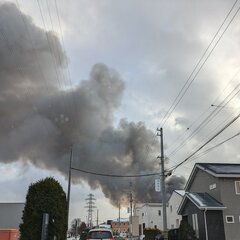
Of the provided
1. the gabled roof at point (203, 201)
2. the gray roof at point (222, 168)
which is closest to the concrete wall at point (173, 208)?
the gray roof at point (222, 168)

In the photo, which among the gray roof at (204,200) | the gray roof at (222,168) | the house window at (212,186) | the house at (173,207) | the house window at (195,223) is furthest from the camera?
the house at (173,207)

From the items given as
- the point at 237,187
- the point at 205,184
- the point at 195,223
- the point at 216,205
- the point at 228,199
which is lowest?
the point at 195,223

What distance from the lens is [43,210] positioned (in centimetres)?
1596

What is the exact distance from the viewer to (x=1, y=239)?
2550cm

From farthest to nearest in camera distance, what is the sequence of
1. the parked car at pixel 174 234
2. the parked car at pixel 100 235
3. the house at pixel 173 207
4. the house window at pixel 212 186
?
the house at pixel 173 207
the parked car at pixel 174 234
the house window at pixel 212 186
the parked car at pixel 100 235

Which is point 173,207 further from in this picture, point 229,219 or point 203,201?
point 229,219

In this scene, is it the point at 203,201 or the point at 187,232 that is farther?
the point at 203,201

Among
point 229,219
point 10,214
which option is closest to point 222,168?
point 229,219

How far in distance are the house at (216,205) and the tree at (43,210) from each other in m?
15.3

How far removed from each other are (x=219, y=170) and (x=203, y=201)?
332 cm

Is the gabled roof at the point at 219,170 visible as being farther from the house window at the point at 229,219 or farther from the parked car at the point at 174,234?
the parked car at the point at 174,234

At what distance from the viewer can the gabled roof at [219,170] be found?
29.3 meters

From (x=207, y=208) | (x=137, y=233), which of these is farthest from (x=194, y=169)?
(x=137, y=233)

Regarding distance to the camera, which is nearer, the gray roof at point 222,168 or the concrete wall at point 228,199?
the concrete wall at point 228,199
